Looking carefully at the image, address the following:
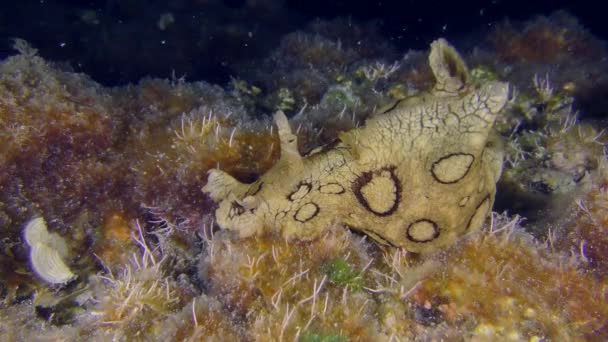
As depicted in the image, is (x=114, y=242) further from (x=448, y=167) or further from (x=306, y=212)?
(x=448, y=167)

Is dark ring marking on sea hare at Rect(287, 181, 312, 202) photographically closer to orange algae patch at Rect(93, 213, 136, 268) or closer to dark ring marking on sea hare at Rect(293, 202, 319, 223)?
dark ring marking on sea hare at Rect(293, 202, 319, 223)

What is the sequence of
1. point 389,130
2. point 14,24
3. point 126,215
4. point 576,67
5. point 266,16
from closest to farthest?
point 389,130, point 126,215, point 576,67, point 14,24, point 266,16

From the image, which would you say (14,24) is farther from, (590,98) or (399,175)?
(590,98)

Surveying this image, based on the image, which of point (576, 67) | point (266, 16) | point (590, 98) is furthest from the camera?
point (266, 16)

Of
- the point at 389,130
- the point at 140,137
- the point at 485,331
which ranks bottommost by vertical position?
the point at 485,331

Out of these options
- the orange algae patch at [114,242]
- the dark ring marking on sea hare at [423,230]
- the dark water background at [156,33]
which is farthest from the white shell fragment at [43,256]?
the dark water background at [156,33]

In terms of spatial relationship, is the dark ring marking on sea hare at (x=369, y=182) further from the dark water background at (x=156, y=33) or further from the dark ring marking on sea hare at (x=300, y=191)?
the dark water background at (x=156, y=33)

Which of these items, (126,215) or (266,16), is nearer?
(126,215)

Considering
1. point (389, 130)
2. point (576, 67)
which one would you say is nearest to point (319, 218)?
point (389, 130)
